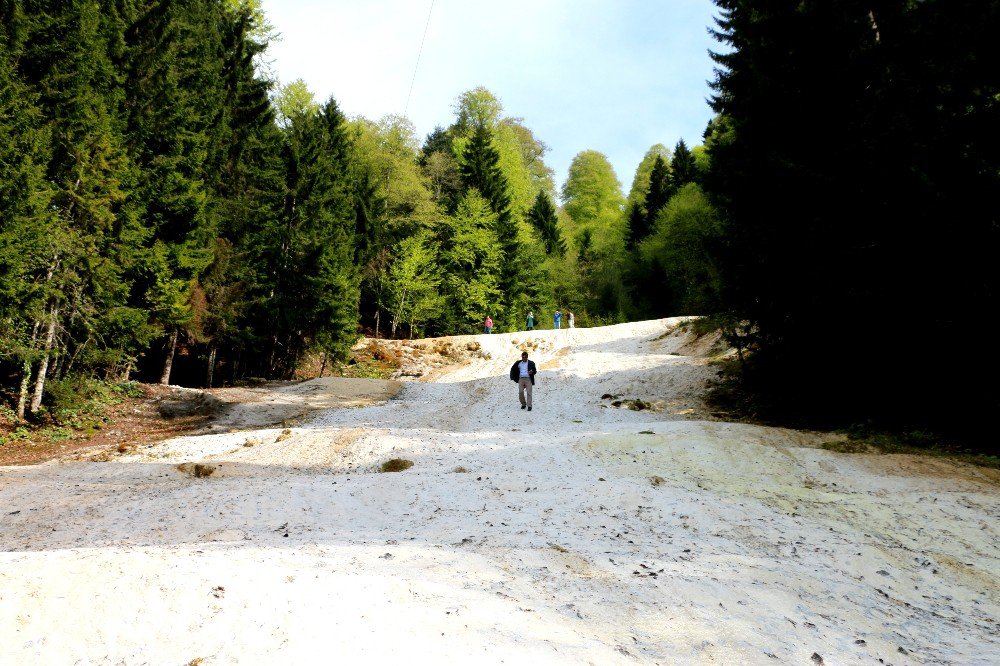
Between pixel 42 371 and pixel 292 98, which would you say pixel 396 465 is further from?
pixel 292 98

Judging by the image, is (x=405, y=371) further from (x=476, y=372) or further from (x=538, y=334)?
(x=538, y=334)

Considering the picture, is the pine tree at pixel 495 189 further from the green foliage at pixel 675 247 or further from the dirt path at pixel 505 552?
the dirt path at pixel 505 552

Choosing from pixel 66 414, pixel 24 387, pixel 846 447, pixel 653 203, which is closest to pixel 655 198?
pixel 653 203

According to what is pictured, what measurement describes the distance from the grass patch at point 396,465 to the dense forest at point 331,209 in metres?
9.46

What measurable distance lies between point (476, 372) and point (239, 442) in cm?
1413

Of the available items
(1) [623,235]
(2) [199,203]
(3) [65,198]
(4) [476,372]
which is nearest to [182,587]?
(3) [65,198]

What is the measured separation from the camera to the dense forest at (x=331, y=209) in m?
10.1

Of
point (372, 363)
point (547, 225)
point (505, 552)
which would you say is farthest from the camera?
point (547, 225)

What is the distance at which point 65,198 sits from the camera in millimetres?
14734

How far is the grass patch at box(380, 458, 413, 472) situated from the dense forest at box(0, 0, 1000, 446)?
946 centimetres

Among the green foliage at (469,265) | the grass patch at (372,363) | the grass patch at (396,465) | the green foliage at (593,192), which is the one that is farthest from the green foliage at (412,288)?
the green foliage at (593,192)

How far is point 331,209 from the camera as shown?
29531mm

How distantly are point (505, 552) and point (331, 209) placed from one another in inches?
1096

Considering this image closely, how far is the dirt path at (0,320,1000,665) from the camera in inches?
121
